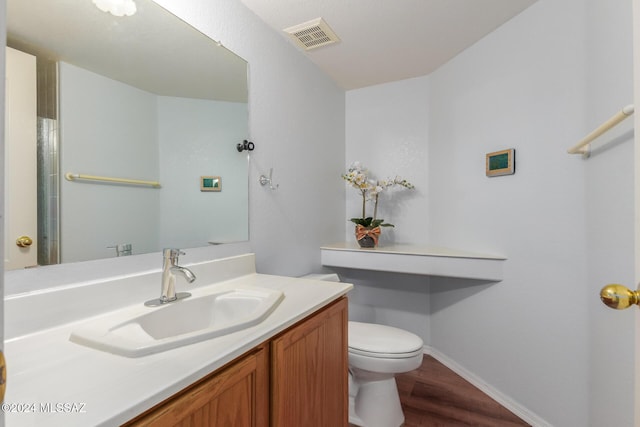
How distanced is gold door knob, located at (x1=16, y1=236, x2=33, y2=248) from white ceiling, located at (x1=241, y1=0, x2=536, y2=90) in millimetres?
1367

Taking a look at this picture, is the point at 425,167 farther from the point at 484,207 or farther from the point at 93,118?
the point at 93,118

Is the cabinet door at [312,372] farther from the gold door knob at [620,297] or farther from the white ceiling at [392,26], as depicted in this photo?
the white ceiling at [392,26]

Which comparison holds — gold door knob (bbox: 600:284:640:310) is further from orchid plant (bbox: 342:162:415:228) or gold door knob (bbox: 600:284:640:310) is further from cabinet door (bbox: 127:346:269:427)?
orchid plant (bbox: 342:162:415:228)

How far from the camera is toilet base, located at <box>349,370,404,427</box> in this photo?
148 cm

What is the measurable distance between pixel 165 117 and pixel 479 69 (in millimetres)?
1854

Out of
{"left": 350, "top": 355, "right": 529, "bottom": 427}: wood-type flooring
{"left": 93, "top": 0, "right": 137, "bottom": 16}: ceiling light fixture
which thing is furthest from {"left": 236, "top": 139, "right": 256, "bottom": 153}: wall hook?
{"left": 350, "top": 355, "right": 529, "bottom": 427}: wood-type flooring

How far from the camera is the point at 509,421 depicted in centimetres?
156

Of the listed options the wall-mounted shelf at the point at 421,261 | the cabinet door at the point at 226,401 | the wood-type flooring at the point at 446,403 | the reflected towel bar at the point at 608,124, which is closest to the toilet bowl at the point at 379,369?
the wood-type flooring at the point at 446,403

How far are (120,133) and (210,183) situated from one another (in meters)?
0.40

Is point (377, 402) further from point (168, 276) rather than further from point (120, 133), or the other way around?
point (120, 133)

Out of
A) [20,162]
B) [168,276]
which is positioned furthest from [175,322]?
[20,162]

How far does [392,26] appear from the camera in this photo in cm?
172

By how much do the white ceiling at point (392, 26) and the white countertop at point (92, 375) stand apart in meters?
1.55

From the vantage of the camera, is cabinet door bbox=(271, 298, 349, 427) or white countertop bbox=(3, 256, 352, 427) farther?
cabinet door bbox=(271, 298, 349, 427)
